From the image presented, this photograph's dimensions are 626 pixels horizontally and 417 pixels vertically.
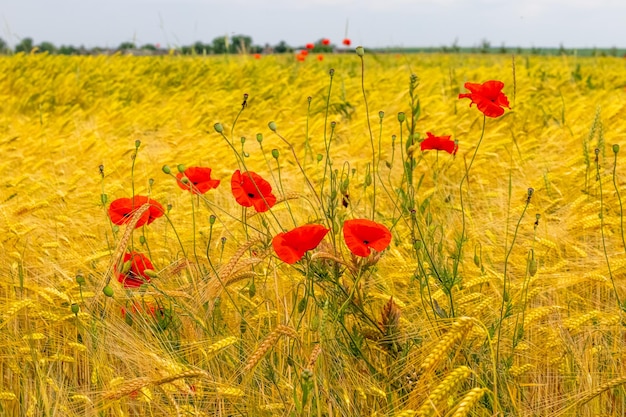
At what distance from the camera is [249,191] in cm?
153

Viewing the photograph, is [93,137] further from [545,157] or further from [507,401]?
[507,401]

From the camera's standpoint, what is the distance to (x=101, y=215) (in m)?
2.35

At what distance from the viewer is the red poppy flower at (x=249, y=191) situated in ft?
4.90

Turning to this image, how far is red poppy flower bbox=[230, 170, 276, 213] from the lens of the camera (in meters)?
1.49

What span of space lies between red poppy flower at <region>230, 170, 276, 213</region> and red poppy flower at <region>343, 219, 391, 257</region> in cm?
27

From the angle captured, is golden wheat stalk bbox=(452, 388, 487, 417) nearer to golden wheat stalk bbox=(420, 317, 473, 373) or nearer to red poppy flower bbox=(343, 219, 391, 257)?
golden wheat stalk bbox=(420, 317, 473, 373)

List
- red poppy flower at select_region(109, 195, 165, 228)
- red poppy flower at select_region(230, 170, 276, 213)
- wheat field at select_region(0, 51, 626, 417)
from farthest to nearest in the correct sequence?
1. red poppy flower at select_region(109, 195, 165, 228)
2. red poppy flower at select_region(230, 170, 276, 213)
3. wheat field at select_region(0, 51, 626, 417)

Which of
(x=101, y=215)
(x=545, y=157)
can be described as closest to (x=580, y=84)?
(x=545, y=157)

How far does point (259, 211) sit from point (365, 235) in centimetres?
29

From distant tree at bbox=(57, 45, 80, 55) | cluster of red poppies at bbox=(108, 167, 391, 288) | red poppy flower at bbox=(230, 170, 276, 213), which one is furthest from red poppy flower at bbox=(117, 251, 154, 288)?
distant tree at bbox=(57, 45, 80, 55)

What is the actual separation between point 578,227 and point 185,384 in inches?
53.2

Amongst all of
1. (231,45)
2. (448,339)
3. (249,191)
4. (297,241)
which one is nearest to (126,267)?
(249,191)

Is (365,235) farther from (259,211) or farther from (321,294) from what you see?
(321,294)

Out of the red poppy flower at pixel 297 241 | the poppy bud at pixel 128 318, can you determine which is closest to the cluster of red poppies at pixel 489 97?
the red poppy flower at pixel 297 241
